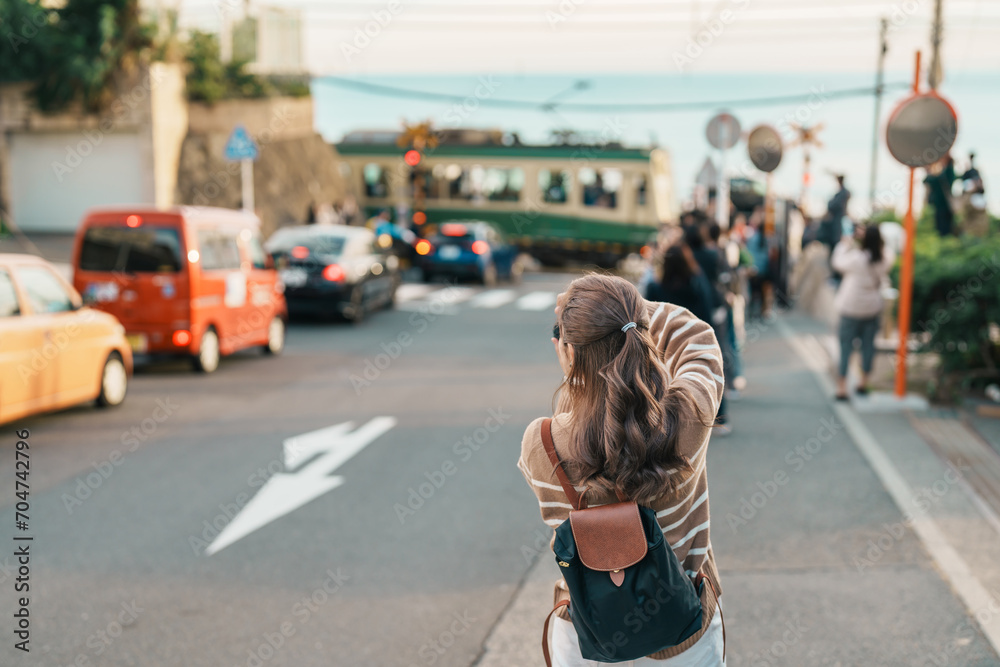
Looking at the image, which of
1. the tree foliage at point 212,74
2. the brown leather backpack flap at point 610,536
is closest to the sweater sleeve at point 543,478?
the brown leather backpack flap at point 610,536

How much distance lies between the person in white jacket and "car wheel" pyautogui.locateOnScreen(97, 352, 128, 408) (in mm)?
7021

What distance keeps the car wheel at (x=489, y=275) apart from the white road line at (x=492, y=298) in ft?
3.17

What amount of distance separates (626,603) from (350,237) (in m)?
15.2

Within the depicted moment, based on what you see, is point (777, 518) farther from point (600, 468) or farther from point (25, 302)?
point (25, 302)

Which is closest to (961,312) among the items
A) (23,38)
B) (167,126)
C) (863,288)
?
(863,288)

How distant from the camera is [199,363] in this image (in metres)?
11.6

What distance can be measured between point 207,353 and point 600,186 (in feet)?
67.8

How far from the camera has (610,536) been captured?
89.2 inches

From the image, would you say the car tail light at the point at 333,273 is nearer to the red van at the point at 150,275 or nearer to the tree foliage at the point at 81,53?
the red van at the point at 150,275

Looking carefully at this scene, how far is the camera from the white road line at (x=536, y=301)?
1998 cm

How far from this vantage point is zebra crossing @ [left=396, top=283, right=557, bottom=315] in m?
19.7

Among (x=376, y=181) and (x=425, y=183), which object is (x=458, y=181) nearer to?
(x=425, y=183)

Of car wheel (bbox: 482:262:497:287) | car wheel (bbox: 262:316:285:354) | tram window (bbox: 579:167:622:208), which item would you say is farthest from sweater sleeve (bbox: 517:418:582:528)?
tram window (bbox: 579:167:622:208)

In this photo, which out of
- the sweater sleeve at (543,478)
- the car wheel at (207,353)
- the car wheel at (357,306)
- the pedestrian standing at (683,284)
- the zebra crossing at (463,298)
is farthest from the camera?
the zebra crossing at (463,298)
